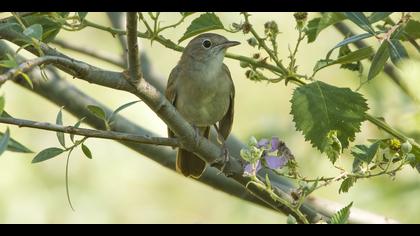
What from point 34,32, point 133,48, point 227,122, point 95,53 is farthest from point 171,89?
point 34,32

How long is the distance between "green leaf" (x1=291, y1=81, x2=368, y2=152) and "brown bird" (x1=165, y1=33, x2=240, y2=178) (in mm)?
1654

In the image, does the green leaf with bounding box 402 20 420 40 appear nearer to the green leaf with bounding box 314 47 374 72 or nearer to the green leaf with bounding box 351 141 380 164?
the green leaf with bounding box 314 47 374 72

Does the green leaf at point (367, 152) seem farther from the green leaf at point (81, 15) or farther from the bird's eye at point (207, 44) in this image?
the bird's eye at point (207, 44)

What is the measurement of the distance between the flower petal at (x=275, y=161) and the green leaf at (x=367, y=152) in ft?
0.97

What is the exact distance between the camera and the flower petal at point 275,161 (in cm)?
288

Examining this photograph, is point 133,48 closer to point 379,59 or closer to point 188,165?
point 379,59

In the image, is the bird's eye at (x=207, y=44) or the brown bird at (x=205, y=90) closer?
the brown bird at (x=205, y=90)

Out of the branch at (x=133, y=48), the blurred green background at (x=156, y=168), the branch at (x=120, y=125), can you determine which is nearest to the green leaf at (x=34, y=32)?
the branch at (x=133, y=48)

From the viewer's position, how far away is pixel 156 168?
323 inches

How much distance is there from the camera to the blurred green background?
5094mm

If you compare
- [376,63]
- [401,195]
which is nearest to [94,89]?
[401,195]

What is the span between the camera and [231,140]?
4852 millimetres
